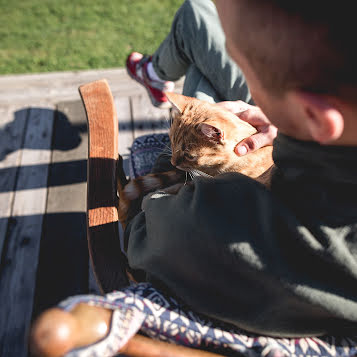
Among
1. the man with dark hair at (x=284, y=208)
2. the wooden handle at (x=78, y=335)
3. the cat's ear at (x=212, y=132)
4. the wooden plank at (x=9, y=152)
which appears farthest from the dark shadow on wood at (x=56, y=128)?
Answer: the wooden handle at (x=78, y=335)

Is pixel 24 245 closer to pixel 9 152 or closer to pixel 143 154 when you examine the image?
pixel 9 152

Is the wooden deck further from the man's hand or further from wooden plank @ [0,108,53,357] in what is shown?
the man's hand

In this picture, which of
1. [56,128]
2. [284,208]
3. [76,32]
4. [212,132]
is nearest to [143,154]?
[212,132]

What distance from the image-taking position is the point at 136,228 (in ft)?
2.42

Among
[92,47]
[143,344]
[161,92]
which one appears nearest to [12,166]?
[161,92]

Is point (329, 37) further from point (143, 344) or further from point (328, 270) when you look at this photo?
point (143, 344)

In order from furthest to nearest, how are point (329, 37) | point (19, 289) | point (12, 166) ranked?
point (12, 166)
point (19, 289)
point (329, 37)

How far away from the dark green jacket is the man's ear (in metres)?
0.07

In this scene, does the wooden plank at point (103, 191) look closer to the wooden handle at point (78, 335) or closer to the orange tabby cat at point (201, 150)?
the orange tabby cat at point (201, 150)

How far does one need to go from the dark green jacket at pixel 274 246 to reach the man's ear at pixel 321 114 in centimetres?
7

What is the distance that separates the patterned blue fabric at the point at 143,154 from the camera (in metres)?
1.22

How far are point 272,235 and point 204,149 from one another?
0.76 metres

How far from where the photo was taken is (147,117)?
209 centimetres

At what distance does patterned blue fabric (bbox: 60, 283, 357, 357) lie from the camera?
0.53 metres
